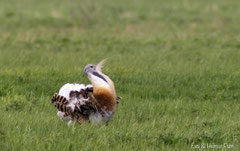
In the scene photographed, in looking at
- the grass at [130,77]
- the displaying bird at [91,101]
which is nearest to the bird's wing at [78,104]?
the displaying bird at [91,101]

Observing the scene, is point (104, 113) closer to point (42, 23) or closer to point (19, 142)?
point (19, 142)

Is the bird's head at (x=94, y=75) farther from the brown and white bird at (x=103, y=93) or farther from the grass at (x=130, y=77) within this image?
the grass at (x=130, y=77)

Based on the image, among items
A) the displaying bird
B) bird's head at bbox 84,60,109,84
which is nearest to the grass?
the displaying bird

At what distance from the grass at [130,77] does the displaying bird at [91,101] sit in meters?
0.16

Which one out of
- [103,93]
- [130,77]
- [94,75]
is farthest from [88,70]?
[130,77]

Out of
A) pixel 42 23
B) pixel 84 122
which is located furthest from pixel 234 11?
pixel 84 122

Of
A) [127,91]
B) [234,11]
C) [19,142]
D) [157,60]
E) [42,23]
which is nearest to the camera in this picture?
[19,142]

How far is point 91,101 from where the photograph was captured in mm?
6551

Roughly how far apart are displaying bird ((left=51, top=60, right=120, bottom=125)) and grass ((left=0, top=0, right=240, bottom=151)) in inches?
6.5

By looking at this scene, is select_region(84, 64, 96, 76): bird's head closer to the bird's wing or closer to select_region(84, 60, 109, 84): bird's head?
select_region(84, 60, 109, 84): bird's head

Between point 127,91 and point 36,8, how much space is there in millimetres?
15435

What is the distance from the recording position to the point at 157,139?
639 centimetres

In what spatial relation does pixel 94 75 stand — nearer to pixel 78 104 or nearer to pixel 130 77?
pixel 78 104

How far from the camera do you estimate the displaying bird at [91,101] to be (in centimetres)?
653
